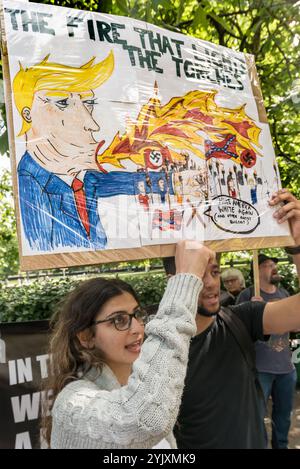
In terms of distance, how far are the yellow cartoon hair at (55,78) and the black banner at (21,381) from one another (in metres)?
1.81

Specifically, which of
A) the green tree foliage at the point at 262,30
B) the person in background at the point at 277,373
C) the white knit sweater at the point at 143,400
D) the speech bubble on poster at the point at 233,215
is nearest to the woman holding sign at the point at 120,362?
the white knit sweater at the point at 143,400

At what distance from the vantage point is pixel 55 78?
1428 millimetres

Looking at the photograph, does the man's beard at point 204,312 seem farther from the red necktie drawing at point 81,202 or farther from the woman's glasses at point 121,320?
the red necktie drawing at point 81,202

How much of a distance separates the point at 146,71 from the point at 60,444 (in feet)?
3.95

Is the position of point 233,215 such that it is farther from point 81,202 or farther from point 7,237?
point 7,237

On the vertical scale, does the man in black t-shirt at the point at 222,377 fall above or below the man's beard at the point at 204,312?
below

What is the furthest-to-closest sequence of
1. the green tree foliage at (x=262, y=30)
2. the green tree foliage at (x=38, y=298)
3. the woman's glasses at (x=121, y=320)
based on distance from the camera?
the green tree foliage at (x=38, y=298) < the green tree foliage at (x=262, y=30) < the woman's glasses at (x=121, y=320)

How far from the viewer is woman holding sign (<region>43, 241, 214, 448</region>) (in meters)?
1.06

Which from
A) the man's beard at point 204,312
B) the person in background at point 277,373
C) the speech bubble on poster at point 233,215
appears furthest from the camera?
the person in background at point 277,373

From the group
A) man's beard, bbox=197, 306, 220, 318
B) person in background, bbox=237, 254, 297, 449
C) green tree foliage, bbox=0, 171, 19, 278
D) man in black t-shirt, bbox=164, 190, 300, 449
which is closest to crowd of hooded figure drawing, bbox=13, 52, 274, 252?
man in black t-shirt, bbox=164, 190, 300, 449

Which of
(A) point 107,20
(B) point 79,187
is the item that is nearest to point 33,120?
(B) point 79,187

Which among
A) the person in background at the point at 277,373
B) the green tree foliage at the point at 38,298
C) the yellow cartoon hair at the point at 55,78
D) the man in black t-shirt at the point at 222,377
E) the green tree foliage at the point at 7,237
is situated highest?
the green tree foliage at the point at 7,237

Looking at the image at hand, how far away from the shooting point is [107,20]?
158 cm

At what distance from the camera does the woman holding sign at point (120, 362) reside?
1.06m
